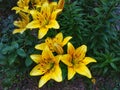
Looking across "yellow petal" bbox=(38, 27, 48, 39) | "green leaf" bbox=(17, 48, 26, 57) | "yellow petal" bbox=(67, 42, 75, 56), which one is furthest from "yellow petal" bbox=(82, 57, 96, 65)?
"green leaf" bbox=(17, 48, 26, 57)

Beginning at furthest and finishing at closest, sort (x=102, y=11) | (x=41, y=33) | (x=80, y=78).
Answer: (x=80, y=78), (x=102, y=11), (x=41, y=33)

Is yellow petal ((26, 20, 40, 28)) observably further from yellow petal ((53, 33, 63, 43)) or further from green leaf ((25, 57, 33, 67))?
green leaf ((25, 57, 33, 67))

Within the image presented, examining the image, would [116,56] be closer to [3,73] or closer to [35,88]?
[35,88]

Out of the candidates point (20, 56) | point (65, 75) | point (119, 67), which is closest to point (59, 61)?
point (65, 75)

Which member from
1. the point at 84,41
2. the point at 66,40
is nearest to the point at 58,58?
the point at 66,40

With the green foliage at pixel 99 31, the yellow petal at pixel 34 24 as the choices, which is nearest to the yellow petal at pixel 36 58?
the yellow petal at pixel 34 24

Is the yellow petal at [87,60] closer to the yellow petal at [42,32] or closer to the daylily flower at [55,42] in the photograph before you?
the daylily flower at [55,42]
